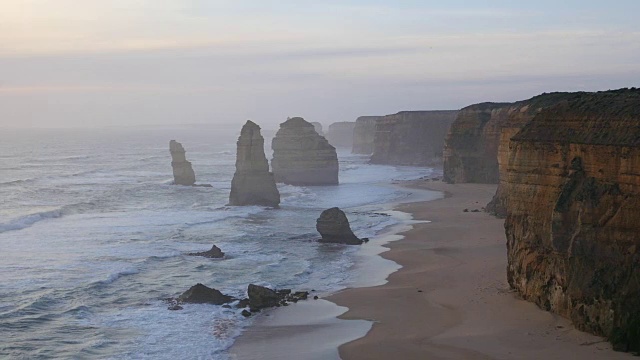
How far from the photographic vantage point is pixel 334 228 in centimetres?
4522

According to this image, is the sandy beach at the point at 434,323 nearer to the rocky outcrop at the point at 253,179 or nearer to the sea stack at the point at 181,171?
the rocky outcrop at the point at 253,179

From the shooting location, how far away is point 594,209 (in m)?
22.8

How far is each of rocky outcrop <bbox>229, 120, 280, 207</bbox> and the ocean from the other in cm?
125

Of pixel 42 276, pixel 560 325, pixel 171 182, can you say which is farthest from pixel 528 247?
pixel 171 182

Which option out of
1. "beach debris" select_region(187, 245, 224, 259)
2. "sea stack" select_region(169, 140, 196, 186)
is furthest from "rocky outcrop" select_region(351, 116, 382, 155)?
"beach debris" select_region(187, 245, 224, 259)

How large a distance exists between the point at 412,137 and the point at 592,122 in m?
98.7

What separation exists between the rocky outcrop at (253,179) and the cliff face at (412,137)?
186 ft

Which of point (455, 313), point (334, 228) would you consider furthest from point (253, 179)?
point (455, 313)

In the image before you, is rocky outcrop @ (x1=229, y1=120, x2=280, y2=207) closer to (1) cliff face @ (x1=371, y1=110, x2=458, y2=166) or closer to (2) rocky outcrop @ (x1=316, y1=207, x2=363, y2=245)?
(2) rocky outcrop @ (x1=316, y1=207, x2=363, y2=245)

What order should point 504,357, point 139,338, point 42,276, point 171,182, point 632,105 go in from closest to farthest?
point 504,357
point 632,105
point 139,338
point 42,276
point 171,182

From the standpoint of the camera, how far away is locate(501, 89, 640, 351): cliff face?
21.7 metres

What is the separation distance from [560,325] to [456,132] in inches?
2152

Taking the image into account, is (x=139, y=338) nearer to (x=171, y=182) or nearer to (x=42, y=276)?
(x=42, y=276)

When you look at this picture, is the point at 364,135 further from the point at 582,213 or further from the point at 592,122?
the point at 582,213
